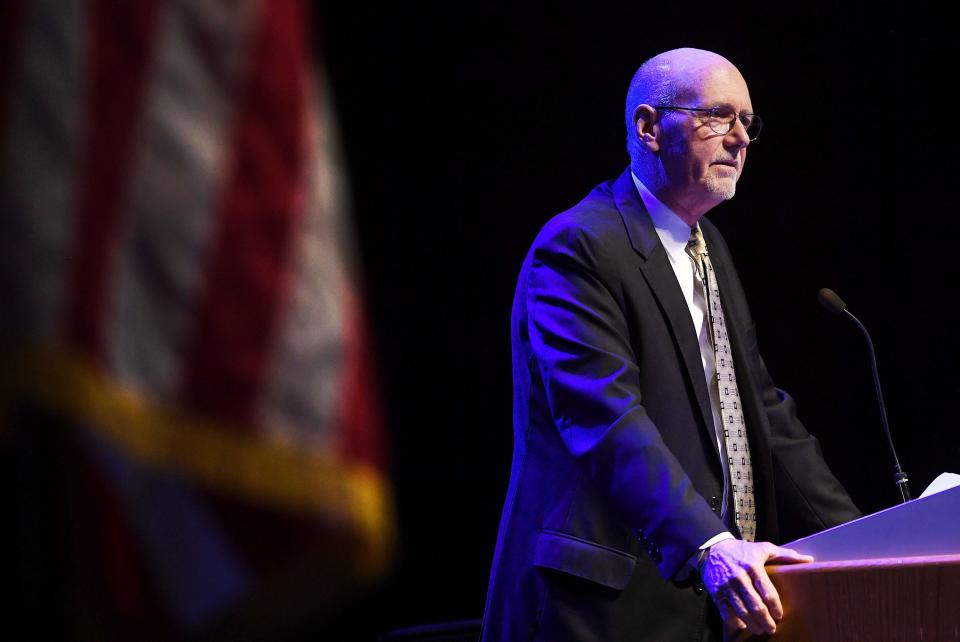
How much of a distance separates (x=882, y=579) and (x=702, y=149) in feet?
3.71

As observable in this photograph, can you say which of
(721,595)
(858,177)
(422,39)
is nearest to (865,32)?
(858,177)

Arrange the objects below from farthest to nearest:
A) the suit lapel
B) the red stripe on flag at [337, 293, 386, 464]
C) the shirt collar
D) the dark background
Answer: the dark background → the shirt collar → the suit lapel → the red stripe on flag at [337, 293, 386, 464]

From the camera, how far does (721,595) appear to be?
178cm

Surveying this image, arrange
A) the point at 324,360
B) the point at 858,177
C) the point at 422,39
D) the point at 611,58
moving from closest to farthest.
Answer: the point at 324,360
the point at 422,39
the point at 611,58
the point at 858,177

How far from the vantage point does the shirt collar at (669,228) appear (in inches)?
94.3

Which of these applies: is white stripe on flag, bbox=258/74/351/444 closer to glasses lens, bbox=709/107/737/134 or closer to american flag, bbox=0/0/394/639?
american flag, bbox=0/0/394/639

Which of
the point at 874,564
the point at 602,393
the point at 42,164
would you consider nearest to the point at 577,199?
the point at 602,393

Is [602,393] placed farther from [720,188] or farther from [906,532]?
[720,188]

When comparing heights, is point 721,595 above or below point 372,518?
below

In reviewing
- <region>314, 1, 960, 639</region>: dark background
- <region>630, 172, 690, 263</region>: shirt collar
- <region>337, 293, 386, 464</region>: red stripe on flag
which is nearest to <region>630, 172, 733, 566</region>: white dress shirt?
<region>630, 172, 690, 263</region>: shirt collar

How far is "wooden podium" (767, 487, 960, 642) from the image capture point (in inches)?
62.5

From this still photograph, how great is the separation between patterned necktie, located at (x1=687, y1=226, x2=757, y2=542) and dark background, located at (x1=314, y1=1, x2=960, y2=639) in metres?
1.10

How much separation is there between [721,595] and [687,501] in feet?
0.54

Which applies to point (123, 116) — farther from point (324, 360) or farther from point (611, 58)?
point (611, 58)
